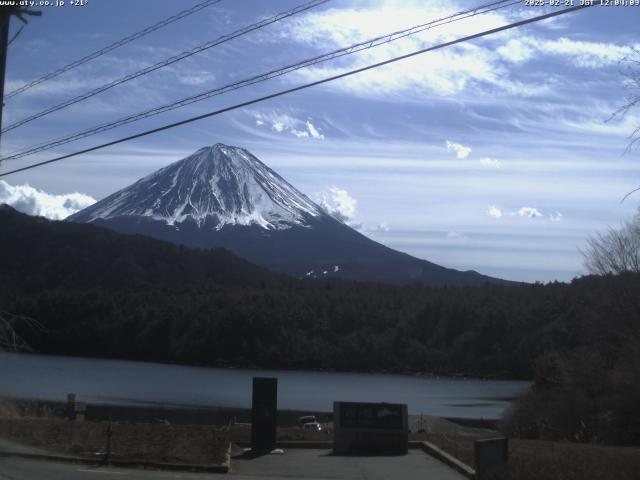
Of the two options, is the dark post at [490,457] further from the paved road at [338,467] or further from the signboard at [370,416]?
the signboard at [370,416]

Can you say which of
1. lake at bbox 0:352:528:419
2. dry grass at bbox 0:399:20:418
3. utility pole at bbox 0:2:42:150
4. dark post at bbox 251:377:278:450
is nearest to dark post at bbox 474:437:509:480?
dark post at bbox 251:377:278:450

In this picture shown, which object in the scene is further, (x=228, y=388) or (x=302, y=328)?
(x=302, y=328)

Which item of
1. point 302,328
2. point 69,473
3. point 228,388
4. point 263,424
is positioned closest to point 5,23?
point 69,473

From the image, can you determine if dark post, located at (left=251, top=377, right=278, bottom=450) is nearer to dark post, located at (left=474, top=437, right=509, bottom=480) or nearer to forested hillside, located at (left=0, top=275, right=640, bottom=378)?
dark post, located at (left=474, top=437, right=509, bottom=480)

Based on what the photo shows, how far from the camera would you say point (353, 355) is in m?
126

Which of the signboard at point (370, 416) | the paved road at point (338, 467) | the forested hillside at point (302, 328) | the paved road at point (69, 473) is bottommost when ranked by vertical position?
the paved road at point (338, 467)

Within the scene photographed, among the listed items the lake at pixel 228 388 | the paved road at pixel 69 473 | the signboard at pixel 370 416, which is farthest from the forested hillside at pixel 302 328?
the paved road at pixel 69 473

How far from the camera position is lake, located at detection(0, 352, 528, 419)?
6075 centimetres

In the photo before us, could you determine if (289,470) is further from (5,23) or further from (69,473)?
(5,23)

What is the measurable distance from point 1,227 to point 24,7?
166 meters

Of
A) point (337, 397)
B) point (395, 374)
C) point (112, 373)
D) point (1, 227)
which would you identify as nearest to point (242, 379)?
point (112, 373)

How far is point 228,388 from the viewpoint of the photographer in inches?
3083

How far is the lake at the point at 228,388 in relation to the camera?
199 feet

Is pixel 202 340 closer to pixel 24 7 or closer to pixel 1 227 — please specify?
pixel 1 227
